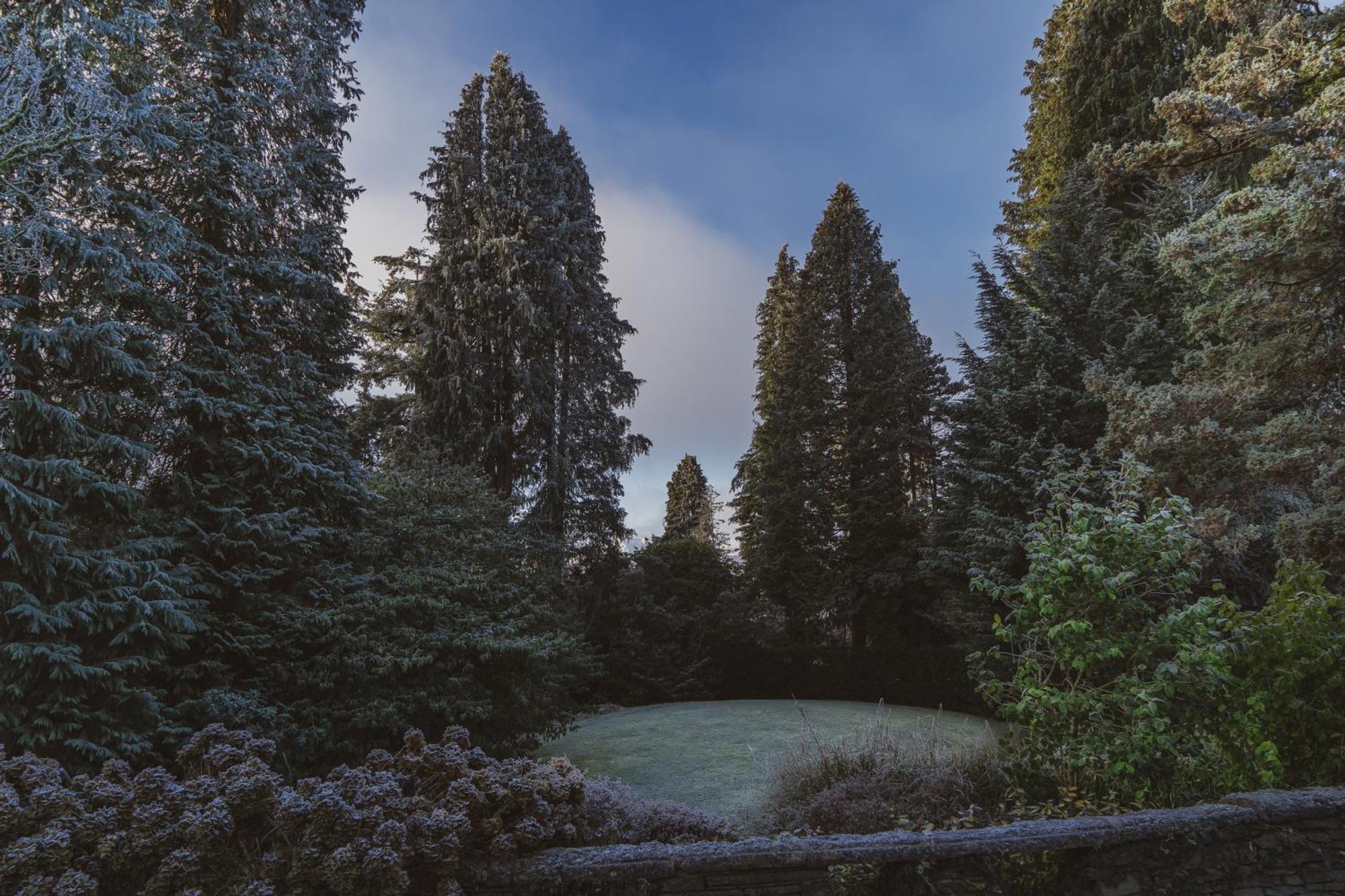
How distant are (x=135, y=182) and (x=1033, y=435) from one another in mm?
11935

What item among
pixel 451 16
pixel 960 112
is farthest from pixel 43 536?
pixel 960 112

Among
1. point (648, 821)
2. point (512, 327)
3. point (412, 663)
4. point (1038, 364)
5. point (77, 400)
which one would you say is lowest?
point (648, 821)

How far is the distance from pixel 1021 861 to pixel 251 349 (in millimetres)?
8422

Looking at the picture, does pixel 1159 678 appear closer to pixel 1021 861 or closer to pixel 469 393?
pixel 1021 861

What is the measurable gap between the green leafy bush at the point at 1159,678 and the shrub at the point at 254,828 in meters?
3.16

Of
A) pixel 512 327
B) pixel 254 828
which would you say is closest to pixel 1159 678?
pixel 254 828

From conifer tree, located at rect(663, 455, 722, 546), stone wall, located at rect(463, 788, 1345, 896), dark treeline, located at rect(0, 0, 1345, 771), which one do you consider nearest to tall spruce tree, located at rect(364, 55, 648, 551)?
dark treeline, located at rect(0, 0, 1345, 771)

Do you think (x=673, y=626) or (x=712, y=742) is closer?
(x=712, y=742)

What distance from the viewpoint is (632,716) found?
10680 mm

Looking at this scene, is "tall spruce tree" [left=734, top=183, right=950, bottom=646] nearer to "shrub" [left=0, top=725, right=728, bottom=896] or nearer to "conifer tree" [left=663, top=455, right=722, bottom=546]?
"conifer tree" [left=663, top=455, right=722, bottom=546]

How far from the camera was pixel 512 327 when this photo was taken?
43.3 feet

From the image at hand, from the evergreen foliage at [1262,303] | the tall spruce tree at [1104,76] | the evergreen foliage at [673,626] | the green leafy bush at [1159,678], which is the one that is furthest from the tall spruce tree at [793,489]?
the green leafy bush at [1159,678]

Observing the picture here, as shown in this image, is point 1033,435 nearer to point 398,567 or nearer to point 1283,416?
point 1283,416

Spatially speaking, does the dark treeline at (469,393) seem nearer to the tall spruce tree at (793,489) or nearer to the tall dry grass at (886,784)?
the tall spruce tree at (793,489)
